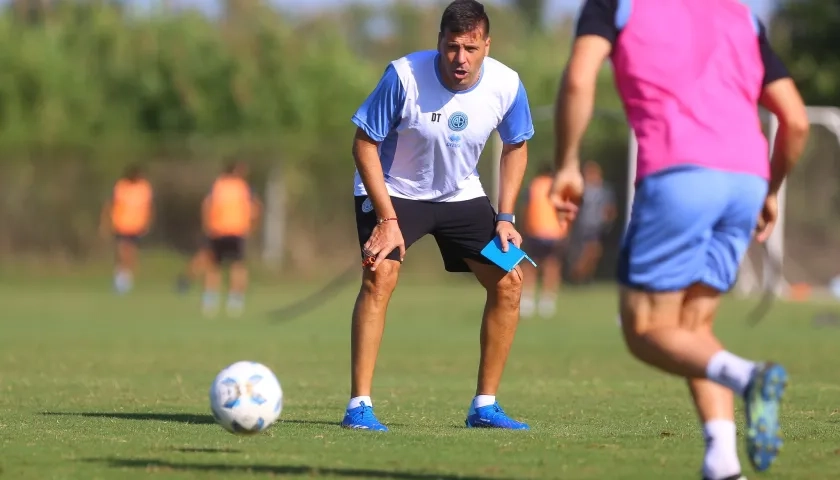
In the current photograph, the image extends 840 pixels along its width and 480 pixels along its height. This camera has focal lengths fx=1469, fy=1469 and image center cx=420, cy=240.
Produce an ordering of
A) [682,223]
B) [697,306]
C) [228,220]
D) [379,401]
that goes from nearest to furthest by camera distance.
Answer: [682,223] → [697,306] → [379,401] → [228,220]

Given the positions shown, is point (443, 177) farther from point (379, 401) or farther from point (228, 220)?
point (228, 220)

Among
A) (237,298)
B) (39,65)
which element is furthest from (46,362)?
(39,65)

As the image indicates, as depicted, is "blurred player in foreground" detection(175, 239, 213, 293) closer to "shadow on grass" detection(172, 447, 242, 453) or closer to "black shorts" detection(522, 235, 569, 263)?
"black shorts" detection(522, 235, 569, 263)

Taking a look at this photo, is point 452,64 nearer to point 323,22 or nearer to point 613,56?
point 613,56

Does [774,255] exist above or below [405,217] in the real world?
below

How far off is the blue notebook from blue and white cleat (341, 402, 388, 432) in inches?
43.2

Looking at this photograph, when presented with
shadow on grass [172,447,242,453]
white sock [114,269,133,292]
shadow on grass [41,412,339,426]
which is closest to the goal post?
white sock [114,269,133,292]

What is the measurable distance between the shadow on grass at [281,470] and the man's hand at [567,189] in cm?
118

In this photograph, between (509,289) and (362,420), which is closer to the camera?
(362,420)

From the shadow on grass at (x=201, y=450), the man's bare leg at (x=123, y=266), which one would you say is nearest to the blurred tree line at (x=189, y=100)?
the man's bare leg at (x=123, y=266)

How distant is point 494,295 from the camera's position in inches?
336

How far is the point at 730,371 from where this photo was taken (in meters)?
5.53

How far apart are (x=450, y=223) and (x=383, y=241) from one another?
1.94 feet

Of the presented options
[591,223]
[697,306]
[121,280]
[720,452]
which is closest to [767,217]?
[697,306]
